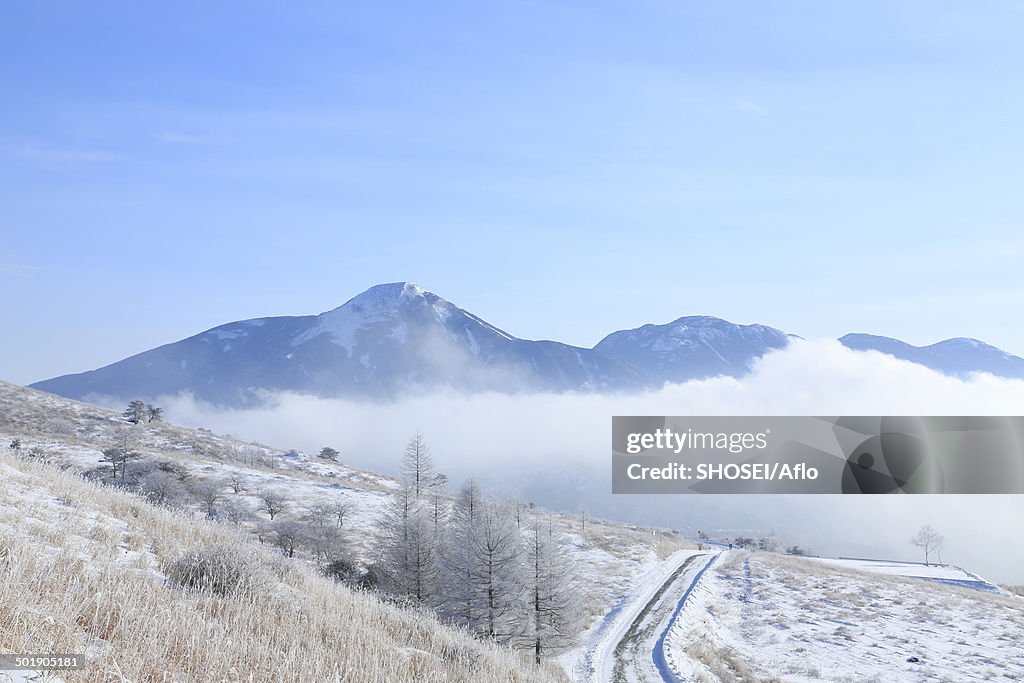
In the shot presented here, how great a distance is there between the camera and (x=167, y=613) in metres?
6.79

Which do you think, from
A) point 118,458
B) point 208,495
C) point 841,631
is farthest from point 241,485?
point 841,631

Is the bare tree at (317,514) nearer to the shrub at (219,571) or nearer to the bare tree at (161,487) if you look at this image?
the bare tree at (161,487)

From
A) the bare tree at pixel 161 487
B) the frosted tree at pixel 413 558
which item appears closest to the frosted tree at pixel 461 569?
the frosted tree at pixel 413 558

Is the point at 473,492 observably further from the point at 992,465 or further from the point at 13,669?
the point at 992,465

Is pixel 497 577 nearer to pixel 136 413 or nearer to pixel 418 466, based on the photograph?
pixel 418 466

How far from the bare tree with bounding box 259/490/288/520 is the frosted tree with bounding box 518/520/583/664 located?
2970 cm

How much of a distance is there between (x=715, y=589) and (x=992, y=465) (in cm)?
12064

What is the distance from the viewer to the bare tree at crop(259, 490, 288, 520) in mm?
55534

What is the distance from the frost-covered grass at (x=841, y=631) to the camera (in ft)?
105

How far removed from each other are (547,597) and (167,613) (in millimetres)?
29197

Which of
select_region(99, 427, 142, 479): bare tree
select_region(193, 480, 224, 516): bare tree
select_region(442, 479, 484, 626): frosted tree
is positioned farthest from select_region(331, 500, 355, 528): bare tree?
select_region(442, 479, 484, 626): frosted tree

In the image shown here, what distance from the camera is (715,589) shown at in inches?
2103

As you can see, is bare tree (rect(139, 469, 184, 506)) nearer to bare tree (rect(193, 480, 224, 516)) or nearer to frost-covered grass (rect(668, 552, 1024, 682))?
bare tree (rect(193, 480, 224, 516))

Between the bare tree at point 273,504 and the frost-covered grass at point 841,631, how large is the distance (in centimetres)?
3538
